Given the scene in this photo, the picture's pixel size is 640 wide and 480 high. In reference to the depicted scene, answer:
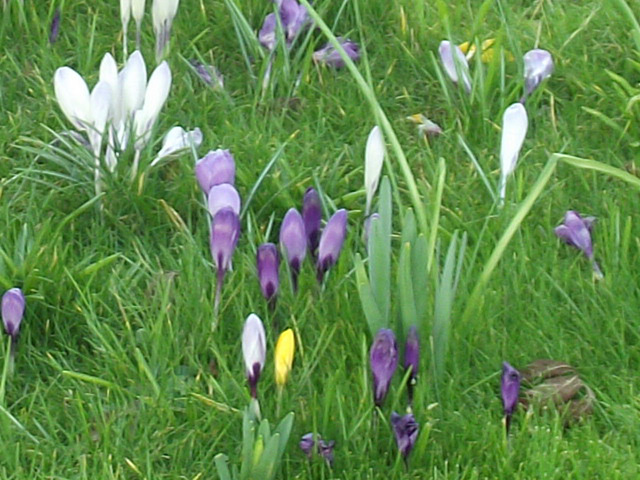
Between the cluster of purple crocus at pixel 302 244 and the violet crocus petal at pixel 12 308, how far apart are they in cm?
41

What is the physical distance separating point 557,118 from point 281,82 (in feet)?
2.09

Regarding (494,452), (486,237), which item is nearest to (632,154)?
(486,237)

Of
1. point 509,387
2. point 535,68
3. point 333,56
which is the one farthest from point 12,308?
point 535,68

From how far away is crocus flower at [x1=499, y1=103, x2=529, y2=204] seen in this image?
2.19 m

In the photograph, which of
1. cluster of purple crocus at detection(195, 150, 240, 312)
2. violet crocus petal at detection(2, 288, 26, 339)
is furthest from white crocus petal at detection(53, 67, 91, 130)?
violet crocus petal at detection(2, 288, 26, 339)

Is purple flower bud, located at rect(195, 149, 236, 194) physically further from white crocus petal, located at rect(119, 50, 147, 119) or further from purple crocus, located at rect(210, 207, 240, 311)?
white crocus petal, located at rect(119, 50, 147, 119)

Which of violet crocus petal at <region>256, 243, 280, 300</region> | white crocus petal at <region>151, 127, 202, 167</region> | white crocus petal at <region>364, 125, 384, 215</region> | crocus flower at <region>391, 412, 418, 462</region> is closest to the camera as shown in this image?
crocus flower at <region>391, 412, 418, 462</region>

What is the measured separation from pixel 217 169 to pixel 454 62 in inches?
28.8

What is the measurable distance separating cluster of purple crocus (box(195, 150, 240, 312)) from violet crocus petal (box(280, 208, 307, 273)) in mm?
82

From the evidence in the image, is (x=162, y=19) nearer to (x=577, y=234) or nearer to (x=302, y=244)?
(x=302, y=244)

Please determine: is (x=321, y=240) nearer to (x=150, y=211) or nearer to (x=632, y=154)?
(x=150, y=211)

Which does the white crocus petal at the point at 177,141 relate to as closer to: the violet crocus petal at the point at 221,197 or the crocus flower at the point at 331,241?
the violet crocus petal at the point at 221,197

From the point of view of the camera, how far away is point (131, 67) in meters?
2.19

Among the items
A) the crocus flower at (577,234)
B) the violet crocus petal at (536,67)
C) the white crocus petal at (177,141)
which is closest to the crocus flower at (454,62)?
the violet crocus petal at (536,67)
